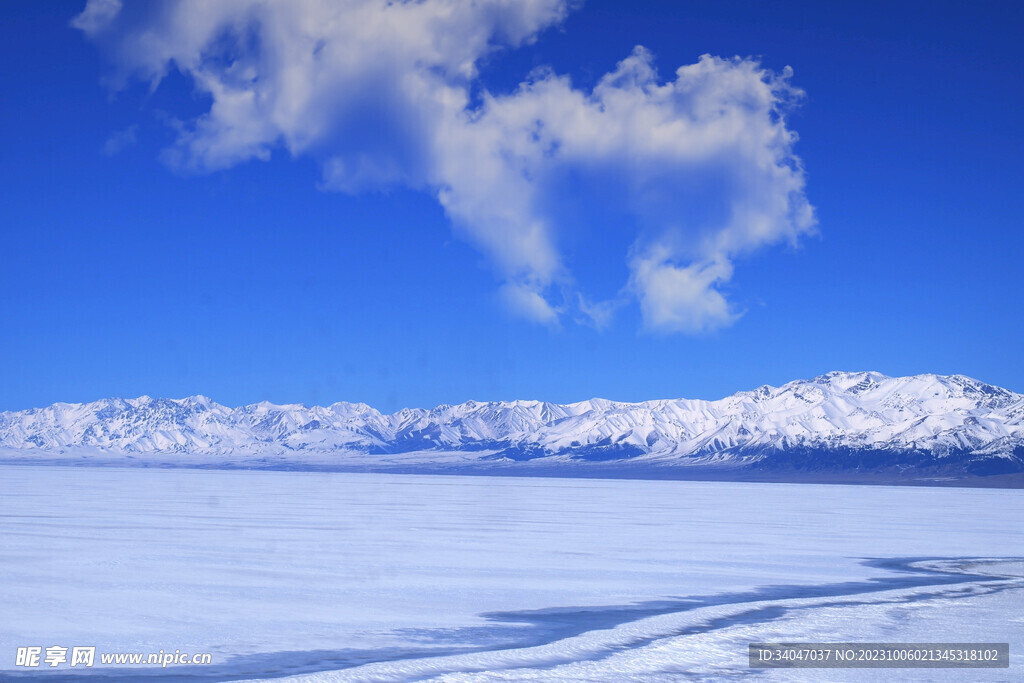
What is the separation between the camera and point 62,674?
10703 mm

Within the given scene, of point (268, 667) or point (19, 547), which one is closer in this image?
point (268, 667)

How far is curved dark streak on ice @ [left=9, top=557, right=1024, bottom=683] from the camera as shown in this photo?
35.6ft

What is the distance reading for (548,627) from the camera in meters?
14.3

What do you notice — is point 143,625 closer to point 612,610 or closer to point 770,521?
point 612,610

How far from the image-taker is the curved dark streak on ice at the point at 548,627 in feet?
35.6

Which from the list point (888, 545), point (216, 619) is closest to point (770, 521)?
point (888, 545)

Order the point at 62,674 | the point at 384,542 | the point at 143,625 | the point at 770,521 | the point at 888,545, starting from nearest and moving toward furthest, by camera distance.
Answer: the point at 62,674 → the point at 143,625 → the point at 384,542 → the point at 888,545 → the point at 770,521

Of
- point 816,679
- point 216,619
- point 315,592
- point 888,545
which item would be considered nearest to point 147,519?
point 315,592

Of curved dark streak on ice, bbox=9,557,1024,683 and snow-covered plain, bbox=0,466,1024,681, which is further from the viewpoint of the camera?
snow-covered plain, bbox=0,466,1024,681

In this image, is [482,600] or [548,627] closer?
[548,627]

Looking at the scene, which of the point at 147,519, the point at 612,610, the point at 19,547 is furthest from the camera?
the point at 147,519

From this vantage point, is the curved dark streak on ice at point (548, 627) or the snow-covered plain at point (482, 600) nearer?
the curved dark streak on ice at point (548, 627)

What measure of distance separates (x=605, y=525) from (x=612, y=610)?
2414 cm

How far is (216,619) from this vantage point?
14367 millimetres
